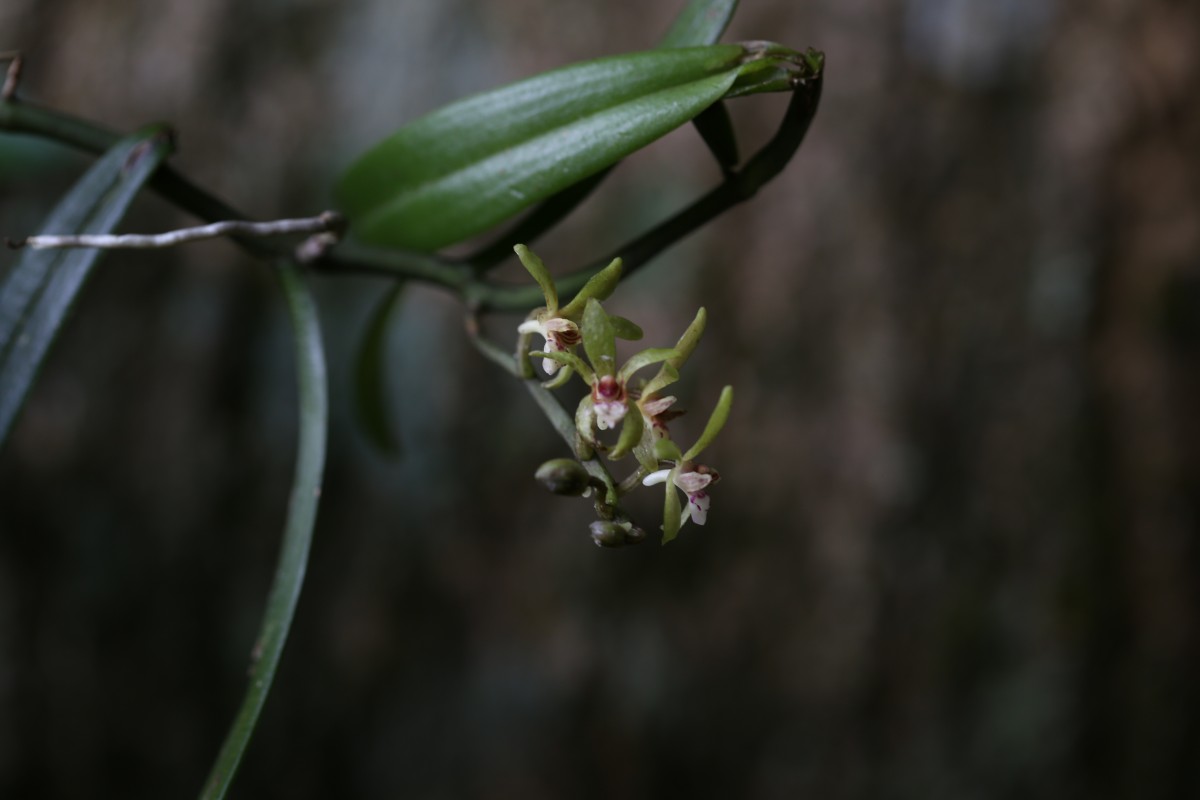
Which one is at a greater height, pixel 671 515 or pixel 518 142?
pixel 518 142

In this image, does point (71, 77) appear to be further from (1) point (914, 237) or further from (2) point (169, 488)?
(1) point (914, 237)

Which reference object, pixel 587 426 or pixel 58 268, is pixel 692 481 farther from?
pixel 58 268

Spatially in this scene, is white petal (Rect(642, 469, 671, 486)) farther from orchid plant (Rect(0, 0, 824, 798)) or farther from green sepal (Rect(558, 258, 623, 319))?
green sepal (Rect(558, 258, 623, 319))

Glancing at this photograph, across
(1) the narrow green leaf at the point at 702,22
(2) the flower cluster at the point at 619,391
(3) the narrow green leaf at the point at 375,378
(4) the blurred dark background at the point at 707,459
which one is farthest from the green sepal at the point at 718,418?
(4) the blurred dark background at the point at 707,459

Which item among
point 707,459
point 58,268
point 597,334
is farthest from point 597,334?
point 707,459

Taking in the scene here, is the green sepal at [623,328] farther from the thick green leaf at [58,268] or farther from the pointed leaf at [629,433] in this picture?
the thick green leaf at [58,268]

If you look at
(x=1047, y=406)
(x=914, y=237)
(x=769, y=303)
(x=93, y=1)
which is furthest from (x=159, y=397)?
(x=1047, y=406)
